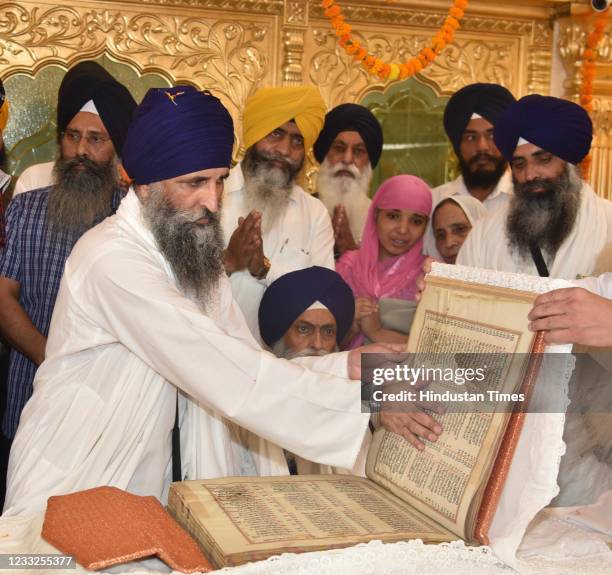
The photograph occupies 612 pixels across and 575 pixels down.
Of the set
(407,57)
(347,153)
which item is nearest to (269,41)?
(407,57)

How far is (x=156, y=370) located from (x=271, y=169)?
A: 2.17 meters

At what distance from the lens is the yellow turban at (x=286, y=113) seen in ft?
14.0

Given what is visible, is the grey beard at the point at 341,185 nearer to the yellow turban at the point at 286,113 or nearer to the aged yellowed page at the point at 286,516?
the yellow turban at the point at 286,113

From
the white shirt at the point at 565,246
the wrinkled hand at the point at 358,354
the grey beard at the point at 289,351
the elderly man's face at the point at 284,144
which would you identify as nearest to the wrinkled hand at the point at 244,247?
the grey beard at the point at 289,351

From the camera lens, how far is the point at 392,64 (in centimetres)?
530

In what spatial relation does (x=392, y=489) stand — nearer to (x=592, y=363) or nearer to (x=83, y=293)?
(x=592, y=363)

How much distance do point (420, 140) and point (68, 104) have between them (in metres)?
2.57

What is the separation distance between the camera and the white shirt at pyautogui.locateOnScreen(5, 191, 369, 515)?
6.54 ft

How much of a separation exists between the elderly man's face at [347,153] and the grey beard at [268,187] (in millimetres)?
585

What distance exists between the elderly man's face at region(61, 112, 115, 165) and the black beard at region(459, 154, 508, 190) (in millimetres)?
1900

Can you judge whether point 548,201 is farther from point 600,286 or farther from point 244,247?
point 600,286

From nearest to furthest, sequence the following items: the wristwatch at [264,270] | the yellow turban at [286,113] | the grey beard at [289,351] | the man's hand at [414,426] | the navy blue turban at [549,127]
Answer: the man's hand at [414,426] < the grey beard at [289,351] < the navy blue turban at [549,127] < the wristwatch at [264,270] < the yellow turban at [286,113]

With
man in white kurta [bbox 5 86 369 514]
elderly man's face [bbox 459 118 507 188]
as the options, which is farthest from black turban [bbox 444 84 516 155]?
man in white kurta [bbox 5 86 369 514]

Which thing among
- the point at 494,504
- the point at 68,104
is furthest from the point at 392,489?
the point at 68,104
